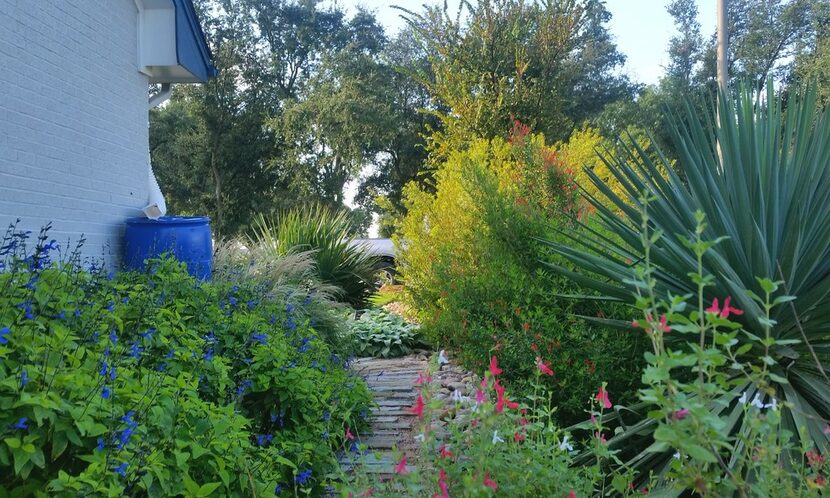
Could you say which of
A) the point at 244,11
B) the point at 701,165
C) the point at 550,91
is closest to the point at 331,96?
the point at 244,11

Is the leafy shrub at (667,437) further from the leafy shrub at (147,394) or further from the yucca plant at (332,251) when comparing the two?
the yucca plant at (332,251)

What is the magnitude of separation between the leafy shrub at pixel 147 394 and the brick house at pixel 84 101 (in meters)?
1.46

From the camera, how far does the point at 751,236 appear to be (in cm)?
283

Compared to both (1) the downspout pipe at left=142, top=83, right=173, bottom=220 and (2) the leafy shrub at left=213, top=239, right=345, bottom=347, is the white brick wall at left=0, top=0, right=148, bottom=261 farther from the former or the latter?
(2) the leafy shrub at left=213, top=239, right=345, bottom=347

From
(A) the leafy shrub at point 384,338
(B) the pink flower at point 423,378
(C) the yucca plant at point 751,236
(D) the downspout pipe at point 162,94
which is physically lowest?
(A) the leafy shrub at point 384,338

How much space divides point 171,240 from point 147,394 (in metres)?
3.57

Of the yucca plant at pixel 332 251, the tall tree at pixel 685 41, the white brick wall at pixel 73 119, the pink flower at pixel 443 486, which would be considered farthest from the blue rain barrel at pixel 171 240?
the tall tree at pixel 685 41

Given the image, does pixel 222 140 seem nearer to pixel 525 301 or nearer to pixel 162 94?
pixel 162 94

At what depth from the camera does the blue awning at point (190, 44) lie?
6285 millimetres

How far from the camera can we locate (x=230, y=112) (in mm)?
25812

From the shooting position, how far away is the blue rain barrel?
538 centimetres

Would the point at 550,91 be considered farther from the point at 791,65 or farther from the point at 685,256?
the point at 791,65

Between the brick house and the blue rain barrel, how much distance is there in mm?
Result: 217

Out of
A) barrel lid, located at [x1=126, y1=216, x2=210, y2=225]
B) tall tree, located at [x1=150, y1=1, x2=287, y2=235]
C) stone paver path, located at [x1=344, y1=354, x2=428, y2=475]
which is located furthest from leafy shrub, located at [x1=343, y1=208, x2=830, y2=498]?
tall tree, located at [x1=150, y1=1, x2=287, y2=235]
